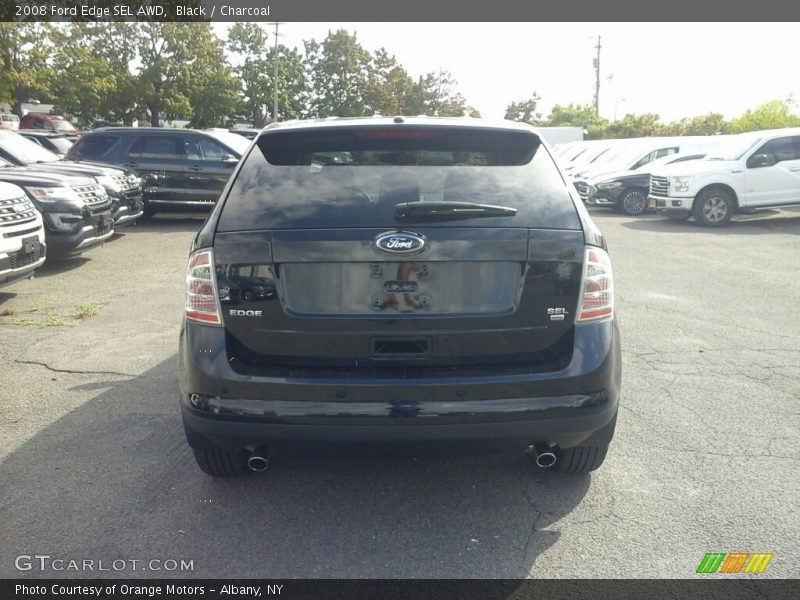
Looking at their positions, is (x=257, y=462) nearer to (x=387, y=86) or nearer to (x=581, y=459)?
(x=581, y=459)

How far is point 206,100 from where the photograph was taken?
48.7 metres

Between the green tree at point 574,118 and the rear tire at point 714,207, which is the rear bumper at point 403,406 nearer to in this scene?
the rear tire at point 714,207

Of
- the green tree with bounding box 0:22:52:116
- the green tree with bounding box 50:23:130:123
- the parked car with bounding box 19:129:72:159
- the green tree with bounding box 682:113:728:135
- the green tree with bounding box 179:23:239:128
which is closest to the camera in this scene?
the parked car with bounding box 19:129:72:159

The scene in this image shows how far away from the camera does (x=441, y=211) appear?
3.05 metres

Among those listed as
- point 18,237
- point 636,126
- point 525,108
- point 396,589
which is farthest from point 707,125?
point 396,589

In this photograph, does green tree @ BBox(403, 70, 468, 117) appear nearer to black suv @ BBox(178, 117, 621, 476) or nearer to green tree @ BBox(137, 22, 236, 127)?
green tree @ BBox(137, 22, 236, 127)

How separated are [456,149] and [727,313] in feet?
17.0

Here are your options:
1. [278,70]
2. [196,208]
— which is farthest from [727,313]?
[278,70]

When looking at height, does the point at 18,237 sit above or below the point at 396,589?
above

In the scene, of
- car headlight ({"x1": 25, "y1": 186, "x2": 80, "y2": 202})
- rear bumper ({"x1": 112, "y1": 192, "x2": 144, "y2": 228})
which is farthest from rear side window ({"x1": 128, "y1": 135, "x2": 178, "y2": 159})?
car headlight ({"x1": 25, "y1": 186, "x2": 80, "y2": 202})

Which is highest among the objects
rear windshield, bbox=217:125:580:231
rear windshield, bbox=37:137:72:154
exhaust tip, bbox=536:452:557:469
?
rear windshield, bbox=37:137:72:154

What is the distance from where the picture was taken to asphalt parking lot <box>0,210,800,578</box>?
3055mm

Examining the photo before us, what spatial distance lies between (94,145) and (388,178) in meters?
13.5

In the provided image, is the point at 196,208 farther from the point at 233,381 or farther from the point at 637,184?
the point at 233,381
